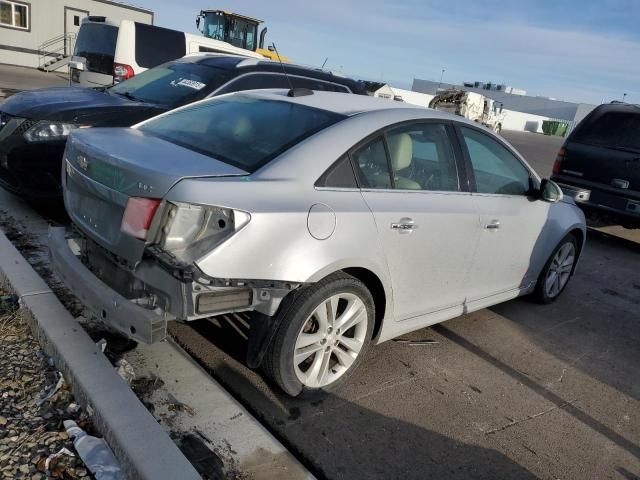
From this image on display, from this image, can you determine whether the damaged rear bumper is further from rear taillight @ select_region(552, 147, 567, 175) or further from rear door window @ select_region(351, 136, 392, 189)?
rear taillight @ select_region(552, 147, 567, 175)

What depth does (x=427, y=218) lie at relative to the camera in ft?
11.0

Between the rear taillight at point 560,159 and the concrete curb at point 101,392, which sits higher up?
the rear taillight at point 560,159

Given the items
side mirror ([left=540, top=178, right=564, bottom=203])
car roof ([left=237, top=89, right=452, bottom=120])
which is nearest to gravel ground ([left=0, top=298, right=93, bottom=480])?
car roof ([left=237, top=89, right=452, bottom=120])

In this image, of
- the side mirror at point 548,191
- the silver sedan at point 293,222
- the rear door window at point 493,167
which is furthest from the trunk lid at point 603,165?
the silver sedan at point 293,222

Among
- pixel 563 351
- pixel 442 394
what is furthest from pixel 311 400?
pixel 563 351

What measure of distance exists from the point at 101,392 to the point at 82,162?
131cm

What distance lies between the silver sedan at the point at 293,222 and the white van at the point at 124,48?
609cm

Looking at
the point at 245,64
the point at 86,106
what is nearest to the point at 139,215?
the point at 86,106

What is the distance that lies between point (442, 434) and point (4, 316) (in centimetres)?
274

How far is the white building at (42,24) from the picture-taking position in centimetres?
2505

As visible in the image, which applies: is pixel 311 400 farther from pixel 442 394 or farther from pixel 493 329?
pixel 493 329

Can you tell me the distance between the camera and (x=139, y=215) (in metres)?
2.56

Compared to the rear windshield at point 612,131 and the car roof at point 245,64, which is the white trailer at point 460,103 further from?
the car roof at point 245,64

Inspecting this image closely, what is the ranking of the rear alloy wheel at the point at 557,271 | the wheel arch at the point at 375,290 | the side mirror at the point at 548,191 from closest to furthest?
the wheel arch at the point at 375,290 → the side mirror at the point at 548,191 → the rear alloy wheel at the point at 557,271
